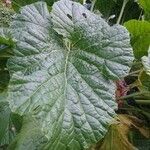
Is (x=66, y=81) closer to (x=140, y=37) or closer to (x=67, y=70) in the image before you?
(x=67, y=70)

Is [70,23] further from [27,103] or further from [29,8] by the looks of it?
[27,103]

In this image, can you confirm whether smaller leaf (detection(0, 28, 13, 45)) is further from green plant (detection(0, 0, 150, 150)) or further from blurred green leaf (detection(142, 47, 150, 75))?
blurred green leaf (detection(142, 47, 150, 75))

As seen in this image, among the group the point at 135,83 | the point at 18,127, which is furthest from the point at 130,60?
the point at 18,127

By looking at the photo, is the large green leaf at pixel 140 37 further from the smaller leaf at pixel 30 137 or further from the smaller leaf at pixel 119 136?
the smaller leaf at pixel 30 137

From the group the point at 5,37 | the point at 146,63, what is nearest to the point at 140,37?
the point at 146,63

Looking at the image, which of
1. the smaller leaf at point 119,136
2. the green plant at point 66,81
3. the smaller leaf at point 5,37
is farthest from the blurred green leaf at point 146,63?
the smaller leaf at point 5,37

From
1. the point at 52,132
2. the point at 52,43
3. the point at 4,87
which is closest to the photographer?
the point at 52,132
